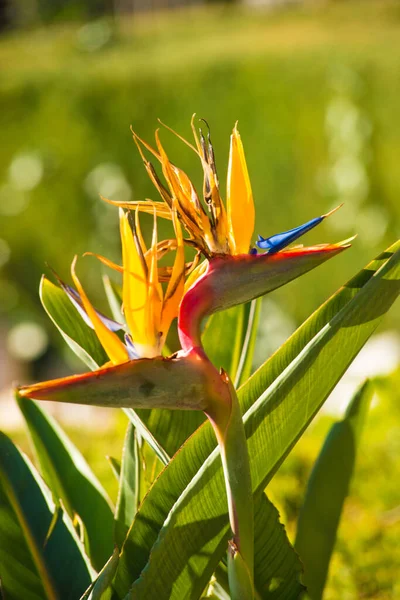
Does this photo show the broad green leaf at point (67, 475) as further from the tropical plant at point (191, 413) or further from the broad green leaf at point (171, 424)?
the broad green leaf at point (171, 424)

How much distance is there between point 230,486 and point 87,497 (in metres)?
0.32

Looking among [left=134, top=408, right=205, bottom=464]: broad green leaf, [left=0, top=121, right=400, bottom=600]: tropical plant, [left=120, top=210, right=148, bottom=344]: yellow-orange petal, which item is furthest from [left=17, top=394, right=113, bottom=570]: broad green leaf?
[left=120, top=210, right=148, bottom=344]: yellow-orange petal

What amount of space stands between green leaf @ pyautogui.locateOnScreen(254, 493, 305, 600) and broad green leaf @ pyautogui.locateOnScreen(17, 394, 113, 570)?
0.59 ft

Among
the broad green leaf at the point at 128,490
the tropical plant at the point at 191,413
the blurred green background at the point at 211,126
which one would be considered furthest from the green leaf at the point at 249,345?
the blurred green background at the point at 211,126

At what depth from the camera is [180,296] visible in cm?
51

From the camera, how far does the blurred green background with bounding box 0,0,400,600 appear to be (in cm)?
256

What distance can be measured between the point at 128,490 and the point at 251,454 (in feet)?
0.67

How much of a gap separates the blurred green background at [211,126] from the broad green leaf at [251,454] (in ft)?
6.07

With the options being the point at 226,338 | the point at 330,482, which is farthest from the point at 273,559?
the point at 226,338

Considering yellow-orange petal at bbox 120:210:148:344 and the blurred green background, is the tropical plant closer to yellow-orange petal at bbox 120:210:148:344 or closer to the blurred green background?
yellow-orange petal at bbox 120:210:148:344

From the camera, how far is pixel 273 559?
2.19 ft

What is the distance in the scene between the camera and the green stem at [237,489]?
0.51m

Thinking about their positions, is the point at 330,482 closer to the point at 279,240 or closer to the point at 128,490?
the point at 128,490

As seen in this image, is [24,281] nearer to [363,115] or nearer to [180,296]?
[363,115]
